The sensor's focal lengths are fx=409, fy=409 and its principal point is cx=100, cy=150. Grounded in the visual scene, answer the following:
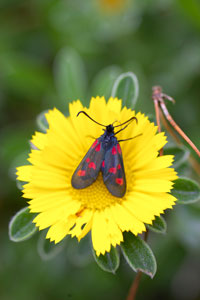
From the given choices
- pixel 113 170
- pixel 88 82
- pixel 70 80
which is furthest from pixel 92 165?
pixel 88 82

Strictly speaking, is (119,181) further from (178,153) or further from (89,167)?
(178,153)

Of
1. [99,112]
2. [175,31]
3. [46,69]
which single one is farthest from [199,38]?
[99,112]

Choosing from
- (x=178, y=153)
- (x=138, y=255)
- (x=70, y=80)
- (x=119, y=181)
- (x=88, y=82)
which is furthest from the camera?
(x=88, y=82)

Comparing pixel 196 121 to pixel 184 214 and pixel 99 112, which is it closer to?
pixel 184 214

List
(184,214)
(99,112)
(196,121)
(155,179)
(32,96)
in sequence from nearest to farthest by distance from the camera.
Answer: (155,179) → (99,112) → (184,214) → (196,121) → (32,96)

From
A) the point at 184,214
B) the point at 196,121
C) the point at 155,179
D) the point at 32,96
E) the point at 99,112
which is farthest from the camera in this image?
the point at 32,96

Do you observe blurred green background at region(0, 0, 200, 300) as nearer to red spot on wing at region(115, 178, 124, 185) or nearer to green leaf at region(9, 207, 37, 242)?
green leaf at region(9, 207, 37, 242)
